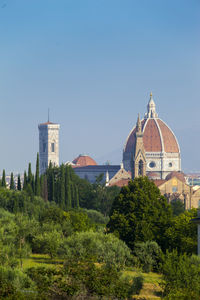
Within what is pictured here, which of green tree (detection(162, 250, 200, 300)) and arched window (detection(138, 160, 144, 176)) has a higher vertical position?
arched window (detection(138, 160, 144, 176))

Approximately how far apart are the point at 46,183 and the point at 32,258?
4815 centimetres

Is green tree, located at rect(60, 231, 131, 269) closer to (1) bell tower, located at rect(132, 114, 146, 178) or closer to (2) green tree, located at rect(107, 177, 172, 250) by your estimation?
(2) green tree, located at rect(107, 177, 172, 250)

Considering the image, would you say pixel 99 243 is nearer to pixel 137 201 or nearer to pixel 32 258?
pixel 32 258

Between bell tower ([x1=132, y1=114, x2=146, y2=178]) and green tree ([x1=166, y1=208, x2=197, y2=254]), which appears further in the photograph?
bell tower ([x1=132, y1=114, x2=146, y2=178])

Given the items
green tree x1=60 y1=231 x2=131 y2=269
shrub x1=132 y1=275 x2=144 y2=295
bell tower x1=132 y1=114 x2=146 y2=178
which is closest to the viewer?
shrub x1=132 y1=275 x2=144 y2=295

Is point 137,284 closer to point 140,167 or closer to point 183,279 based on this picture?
point 183,279

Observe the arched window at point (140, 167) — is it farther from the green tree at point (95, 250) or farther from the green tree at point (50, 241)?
the green tree at point (95, 250)

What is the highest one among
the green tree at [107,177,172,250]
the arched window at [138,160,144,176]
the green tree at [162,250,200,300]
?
the arched window at [138,160,144,176]

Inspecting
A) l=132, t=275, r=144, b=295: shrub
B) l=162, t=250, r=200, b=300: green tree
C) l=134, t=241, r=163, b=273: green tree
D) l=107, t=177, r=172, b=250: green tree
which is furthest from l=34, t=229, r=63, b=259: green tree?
l=162, t=250, r=200, b=300: green tree

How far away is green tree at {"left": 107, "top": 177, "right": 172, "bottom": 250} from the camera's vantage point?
5912 cm

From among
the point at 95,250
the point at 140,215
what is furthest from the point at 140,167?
the point at 95,250

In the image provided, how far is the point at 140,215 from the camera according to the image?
204 ft

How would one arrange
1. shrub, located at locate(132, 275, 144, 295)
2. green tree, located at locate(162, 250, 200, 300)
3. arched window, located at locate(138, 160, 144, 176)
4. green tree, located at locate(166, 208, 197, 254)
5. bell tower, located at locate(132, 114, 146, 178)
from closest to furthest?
green tree, located at locate(162, 250, 200, 300)
shrub, located at locate(132, 275, 144, 295)
green tree, located at locate(166, 208, 197, 254)
bell tower, located at locate(132, 114, 146, 178)
arched window, located at locate(138, 160, 144, 176)

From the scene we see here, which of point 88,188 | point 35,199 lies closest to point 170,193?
point 88,188
